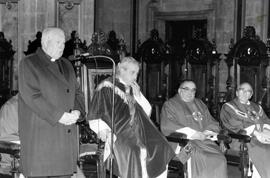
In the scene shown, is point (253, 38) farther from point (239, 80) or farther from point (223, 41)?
point (223, 41)

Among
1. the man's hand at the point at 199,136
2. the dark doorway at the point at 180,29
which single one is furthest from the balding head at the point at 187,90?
the dark doorway at the point at 180,29

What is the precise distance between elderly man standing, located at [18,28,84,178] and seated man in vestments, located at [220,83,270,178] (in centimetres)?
251

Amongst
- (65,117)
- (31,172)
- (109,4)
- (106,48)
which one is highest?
(109,4)

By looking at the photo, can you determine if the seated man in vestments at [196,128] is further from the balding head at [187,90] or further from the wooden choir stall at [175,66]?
the wooden choir stall at [175,66]

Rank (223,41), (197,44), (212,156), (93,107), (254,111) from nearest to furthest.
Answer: (93,107)
(212,156)
(254,111)
(197,44)
(223,41)

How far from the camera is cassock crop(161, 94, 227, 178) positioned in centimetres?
536

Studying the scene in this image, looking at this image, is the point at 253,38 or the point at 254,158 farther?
the point at 253,38

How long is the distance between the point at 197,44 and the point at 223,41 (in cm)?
158

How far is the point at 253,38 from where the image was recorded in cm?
750

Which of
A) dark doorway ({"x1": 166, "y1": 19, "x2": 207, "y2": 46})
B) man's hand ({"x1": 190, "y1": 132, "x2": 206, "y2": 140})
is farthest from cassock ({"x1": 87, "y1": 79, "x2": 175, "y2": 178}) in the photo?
dark doorway ({"x1": 166, "y1": 19, "x2": 207, "y2": 46})

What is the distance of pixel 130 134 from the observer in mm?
5039

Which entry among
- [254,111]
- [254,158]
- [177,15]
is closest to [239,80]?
[254,111]

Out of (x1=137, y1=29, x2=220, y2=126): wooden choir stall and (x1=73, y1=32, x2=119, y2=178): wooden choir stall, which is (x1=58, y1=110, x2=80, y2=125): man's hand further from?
(x1=137, y1=29, x2=220, y2=126): wooden choir stall

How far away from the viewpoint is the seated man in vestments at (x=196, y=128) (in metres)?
5.36
